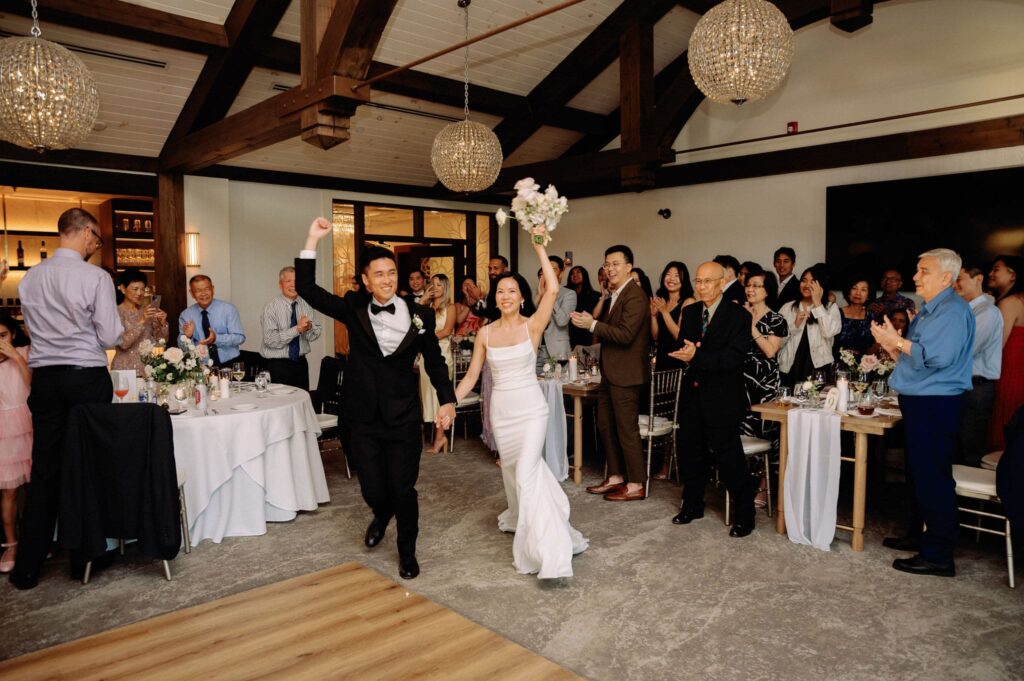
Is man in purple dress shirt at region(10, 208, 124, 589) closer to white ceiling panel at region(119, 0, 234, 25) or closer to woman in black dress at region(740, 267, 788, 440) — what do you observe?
white ceiling panel at region(119, 0, 234, 25)

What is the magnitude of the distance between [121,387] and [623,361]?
344cm

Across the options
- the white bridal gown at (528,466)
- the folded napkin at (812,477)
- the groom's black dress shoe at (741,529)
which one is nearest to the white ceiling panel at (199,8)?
the white bridal gown at (528,466)

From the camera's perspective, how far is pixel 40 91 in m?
4.55

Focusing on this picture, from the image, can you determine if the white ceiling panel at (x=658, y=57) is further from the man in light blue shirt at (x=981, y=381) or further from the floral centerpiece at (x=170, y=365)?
the floral centerpiece at (x=170, y=365)

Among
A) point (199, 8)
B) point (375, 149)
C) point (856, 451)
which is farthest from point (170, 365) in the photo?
point (375, 149)

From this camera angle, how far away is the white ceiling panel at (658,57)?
902 cm

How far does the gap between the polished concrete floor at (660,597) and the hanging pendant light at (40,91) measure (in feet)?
9.24

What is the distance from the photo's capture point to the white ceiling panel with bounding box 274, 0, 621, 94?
7.62 m

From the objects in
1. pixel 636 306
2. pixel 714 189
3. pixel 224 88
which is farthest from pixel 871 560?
pixel 224 88

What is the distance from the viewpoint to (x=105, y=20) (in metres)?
6.29

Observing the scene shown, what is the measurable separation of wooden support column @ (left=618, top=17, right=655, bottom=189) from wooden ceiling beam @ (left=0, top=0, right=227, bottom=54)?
4.47 meters

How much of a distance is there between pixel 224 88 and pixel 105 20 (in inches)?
59.2

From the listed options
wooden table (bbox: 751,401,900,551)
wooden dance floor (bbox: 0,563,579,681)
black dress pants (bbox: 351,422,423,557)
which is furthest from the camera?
wooden table (bbox: 751,401,900,551)

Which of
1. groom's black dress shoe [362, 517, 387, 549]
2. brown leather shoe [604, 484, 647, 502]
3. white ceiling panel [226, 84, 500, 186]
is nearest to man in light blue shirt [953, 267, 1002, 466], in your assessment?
brown leather shoe [604, 484, 647, 502]
